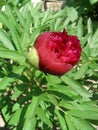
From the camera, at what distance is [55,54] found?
111 centimetres

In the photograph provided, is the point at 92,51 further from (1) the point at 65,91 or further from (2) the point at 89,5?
(2) the point at 89,5

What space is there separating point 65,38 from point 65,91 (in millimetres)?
247

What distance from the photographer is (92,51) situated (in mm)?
1594

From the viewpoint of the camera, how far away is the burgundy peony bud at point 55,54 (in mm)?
1107

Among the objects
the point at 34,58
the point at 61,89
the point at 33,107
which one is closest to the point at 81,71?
the point at 61,89

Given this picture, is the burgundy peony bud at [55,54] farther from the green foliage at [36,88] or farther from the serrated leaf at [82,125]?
the serrated leaf at [82,125]

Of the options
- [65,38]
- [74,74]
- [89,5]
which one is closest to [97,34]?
[74,74]

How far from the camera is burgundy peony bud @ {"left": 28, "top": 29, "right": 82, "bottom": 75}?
1.11 meters

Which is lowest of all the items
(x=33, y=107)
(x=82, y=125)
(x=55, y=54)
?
(x=82, y=125)

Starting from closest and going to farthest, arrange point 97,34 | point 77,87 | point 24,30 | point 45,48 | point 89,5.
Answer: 1. point 45,48
2. point 77,87
3. point 24,30
4. point 97,34
5. point 89,5

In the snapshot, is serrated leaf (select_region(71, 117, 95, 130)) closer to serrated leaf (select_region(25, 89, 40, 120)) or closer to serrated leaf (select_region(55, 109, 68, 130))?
serrated leaf (select_region(55, 109, 68, 130))

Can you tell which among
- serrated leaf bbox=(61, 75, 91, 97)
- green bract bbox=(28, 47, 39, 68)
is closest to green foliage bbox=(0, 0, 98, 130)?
serrated leaf bbox=(61, 75, 91, 97)

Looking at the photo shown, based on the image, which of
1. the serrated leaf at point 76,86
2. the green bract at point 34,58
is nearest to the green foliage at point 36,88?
the serrated leaf at point 76,86

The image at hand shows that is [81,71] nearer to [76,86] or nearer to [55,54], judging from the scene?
[76,86]
